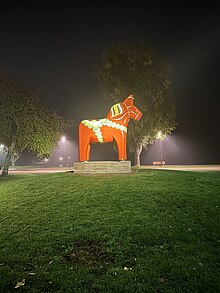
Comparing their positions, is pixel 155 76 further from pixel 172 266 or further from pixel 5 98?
pixel 172 266

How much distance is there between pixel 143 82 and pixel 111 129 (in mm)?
16347

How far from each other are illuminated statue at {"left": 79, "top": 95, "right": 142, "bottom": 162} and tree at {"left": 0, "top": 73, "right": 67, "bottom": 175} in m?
8.93

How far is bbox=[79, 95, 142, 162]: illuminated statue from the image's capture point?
17281mm

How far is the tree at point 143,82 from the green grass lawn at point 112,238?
64.8 feet

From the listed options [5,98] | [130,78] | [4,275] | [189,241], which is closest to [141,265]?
[189,241]

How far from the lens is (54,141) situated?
27312 mm

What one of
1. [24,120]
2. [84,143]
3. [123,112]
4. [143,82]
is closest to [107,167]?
[84,143]

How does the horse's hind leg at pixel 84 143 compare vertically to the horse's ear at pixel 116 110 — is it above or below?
below

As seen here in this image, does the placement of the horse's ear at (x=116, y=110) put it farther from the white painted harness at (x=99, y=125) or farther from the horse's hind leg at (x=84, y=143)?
the horse's hind leg at (x=84, y=143)

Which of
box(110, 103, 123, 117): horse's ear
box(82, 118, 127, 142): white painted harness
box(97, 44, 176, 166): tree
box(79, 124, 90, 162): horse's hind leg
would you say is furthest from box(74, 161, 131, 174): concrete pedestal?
box(97, 44, 176, 166): tree

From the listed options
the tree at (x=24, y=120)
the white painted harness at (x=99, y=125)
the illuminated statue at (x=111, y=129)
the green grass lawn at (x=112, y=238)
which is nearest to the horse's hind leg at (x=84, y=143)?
the illuminated statue at (x=111, y=129)

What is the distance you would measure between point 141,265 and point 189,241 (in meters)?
2.05

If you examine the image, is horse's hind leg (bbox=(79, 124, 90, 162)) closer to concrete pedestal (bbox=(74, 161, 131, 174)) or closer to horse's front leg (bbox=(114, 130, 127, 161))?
concrete pedestal (bbox=(74, 161, 131, 174))

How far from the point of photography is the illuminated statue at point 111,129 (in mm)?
17281
